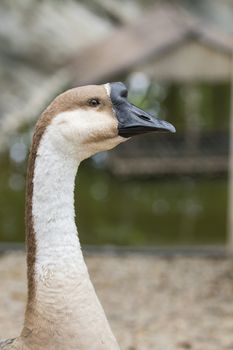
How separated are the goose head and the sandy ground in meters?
2.34

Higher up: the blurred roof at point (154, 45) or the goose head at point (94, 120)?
the blurred roof at point (154, 45)

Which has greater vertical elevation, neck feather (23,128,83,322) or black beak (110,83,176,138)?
black beak (110,83,176,138)

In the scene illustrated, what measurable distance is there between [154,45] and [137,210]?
443 centimetres

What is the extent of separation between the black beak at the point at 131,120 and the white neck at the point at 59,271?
20 centimetres

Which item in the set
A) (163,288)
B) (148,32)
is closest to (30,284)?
(163,288)

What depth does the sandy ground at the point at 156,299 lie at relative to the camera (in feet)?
15.7

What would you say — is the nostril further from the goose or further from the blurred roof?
the blurred roof

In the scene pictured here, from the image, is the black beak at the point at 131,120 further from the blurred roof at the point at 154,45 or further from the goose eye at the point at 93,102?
the blurred roof at the point at 154,45

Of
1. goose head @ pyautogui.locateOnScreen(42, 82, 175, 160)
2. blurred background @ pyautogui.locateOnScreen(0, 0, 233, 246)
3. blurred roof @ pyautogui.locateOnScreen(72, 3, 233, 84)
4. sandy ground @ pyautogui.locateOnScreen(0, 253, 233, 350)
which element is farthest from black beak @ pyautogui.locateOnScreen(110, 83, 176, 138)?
blurred roof @ pyautogui.locateOnScreen(72, 3, 233, 84)

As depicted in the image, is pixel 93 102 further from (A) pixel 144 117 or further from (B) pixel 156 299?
(B) pixel 156 299

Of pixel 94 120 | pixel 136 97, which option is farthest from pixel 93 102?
pixel 136 97

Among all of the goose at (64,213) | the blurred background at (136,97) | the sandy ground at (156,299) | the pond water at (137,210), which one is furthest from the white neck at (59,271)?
the pond water at (137,210)

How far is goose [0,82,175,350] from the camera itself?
2.50 meters

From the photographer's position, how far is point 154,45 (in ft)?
21.8
